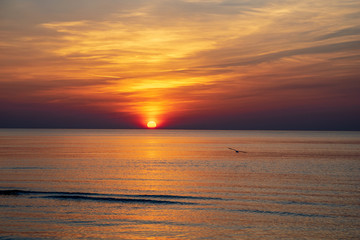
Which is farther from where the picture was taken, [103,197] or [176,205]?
[103,197]

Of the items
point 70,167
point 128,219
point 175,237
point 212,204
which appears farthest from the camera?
point 70,167

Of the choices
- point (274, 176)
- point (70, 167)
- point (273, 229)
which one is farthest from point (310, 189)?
point (70, 167)

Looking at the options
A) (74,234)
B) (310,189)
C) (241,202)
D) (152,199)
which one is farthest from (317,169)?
(74,234)

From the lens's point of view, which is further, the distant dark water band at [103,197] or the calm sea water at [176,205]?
the distant dark water band at [103,197]

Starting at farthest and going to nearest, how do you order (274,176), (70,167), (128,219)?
1. (70,167)
2. (274,176)
3. (128,219)

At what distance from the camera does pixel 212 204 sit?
3331 centimetres

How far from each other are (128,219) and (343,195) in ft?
75.2

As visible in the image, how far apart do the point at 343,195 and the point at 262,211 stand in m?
12.2

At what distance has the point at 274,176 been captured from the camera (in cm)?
5181

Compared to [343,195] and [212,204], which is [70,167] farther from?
[343,195]

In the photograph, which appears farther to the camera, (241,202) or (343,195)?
(343,195)

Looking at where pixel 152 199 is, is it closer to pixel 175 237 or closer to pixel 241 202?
pixel 241 202

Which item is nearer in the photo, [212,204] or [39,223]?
[39,223]

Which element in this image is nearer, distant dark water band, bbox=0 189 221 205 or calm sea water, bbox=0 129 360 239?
calm sea water, bbox=0 129 360 239
